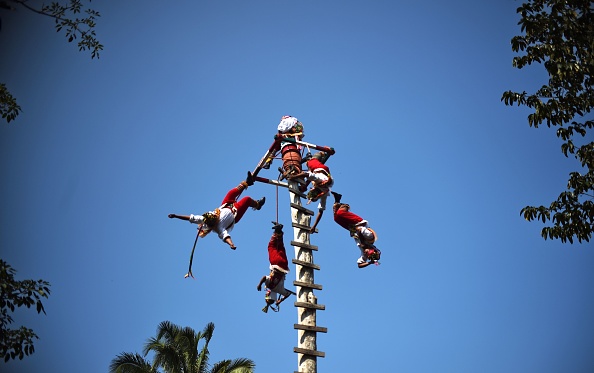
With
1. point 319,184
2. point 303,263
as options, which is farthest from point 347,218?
point 303,263

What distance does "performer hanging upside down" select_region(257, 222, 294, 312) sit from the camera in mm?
13055

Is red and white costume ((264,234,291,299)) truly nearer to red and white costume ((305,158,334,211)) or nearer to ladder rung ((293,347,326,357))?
red and white costume ((305,158,334,211))

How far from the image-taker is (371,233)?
13.3 m

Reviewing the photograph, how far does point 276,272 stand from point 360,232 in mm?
1720

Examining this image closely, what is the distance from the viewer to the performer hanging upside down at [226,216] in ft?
43.0

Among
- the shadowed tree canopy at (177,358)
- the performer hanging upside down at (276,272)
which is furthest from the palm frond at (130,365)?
the performer hanging upside down at (276,272)

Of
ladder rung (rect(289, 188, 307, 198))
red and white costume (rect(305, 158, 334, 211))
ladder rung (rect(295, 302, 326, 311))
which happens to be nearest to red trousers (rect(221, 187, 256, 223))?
ladder rung (rect(289, 188, 307, 198))

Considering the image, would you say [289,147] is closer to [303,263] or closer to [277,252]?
[277,252]

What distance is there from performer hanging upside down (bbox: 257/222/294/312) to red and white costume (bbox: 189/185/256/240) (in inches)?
29.2

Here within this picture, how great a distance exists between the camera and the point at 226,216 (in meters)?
13.3

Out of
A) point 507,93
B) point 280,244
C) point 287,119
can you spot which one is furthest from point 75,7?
point 507,93

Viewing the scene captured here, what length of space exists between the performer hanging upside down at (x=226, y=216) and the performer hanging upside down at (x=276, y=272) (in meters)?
0.71

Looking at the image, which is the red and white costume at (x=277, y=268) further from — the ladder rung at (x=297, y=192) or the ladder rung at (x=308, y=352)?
the ladder rung at (x=308, y=352)

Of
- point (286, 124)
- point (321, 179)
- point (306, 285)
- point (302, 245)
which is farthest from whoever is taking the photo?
point (286, 124)
